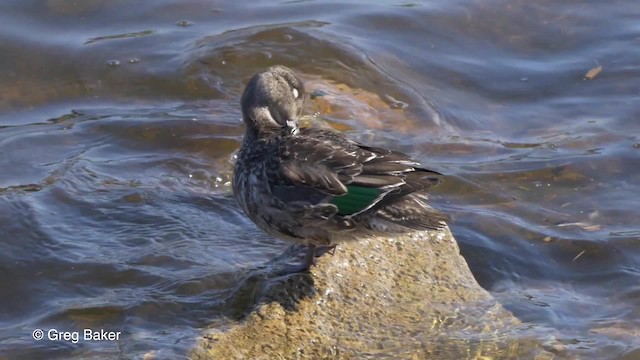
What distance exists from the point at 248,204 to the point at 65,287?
1.30 metres

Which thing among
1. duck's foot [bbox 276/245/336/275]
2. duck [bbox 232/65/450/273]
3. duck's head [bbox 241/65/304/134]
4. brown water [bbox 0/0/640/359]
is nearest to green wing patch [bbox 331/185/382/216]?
duck [bbox 232/65/450/273]

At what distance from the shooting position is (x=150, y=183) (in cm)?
811

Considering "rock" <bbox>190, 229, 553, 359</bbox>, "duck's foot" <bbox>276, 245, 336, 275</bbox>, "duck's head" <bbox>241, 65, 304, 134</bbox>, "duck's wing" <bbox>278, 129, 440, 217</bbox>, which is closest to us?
"rock" <bbox>190, 229, 553, 359</bbox>

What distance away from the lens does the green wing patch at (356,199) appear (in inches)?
228

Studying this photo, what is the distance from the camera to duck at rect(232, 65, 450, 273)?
582 cm

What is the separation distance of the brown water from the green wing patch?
953 mm

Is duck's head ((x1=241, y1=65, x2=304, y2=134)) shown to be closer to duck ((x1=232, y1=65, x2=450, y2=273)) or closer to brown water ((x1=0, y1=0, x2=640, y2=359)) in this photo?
duck ((x1=232, y1=65, x2=450, y2=273))

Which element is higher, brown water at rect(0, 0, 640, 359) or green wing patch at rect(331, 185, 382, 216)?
green wing patch at rect(331, 185, 382, 216)

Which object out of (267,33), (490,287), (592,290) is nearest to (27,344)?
(490,287)

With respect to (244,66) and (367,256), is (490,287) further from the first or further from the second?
(244,66)

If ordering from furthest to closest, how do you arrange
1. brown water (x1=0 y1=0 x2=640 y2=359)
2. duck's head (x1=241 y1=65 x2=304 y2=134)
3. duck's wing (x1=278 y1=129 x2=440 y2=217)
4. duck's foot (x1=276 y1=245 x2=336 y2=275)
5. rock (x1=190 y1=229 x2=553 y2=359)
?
duck's head (x1=241 y1=65 x2=304 y2=134), brown water (x1=0 y1=0 x2=640 y2=359), duck's foot (x1=276 y1=245 x2=336 y2=275), duck's wing (x1=278 y1=129 x2=440 y2=217), rock (x1=190 y1=229 x2=553 y2=359)

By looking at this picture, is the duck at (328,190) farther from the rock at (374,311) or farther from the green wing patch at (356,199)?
the rock at (374,311)

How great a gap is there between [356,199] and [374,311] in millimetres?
619

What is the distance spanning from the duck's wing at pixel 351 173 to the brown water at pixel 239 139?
93cm
